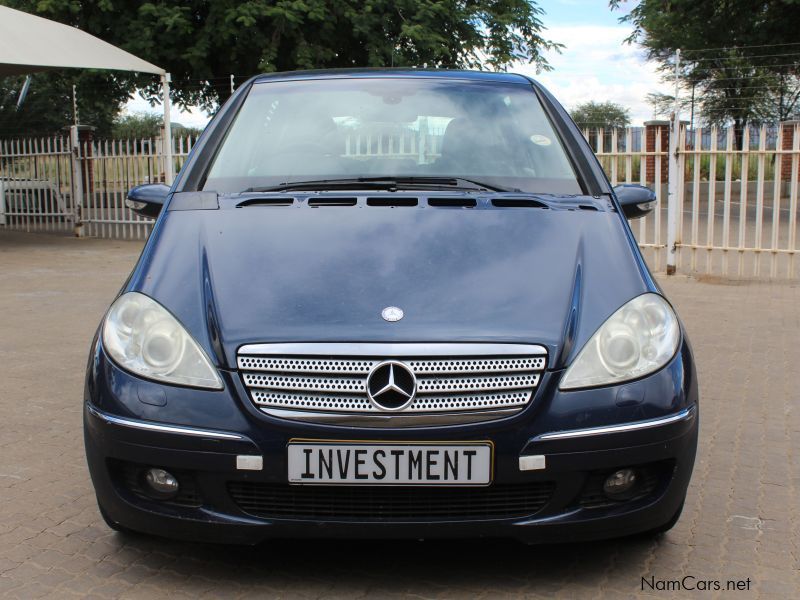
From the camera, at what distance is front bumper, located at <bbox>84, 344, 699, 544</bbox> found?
105 inches

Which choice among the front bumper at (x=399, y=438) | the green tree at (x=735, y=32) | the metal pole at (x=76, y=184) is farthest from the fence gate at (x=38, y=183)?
the front bumper at (x=399, y=438)

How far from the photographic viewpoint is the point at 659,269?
12086 mm

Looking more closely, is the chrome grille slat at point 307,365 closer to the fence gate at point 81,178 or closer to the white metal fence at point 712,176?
the white metal fence at point 712,176

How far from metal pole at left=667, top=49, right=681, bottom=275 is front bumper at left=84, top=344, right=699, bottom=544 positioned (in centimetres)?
881

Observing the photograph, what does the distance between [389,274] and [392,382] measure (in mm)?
429

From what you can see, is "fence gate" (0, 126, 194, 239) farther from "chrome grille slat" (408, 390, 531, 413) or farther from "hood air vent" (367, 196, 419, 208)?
"chrome grille slat" (408, 390, 531, 413)

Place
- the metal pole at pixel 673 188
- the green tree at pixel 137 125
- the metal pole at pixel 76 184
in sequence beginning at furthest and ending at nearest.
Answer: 1. the green tree at pixel 137 125
2. the metal pole at pixel 76 184
3. the metal pole at pixel 673 188

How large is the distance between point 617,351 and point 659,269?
379 inches

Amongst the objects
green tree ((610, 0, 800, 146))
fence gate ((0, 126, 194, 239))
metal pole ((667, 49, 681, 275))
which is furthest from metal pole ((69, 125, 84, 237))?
green tree ((610, 0, 800, 146))

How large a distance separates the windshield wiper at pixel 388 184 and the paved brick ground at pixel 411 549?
4.10 feet

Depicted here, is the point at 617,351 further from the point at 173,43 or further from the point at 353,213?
the point at 173,43

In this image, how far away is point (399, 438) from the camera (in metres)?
2.64

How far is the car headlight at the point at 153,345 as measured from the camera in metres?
Answer: 2.76

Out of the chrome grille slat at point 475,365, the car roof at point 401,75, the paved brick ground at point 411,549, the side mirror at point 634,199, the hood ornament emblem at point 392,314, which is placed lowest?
the paved brick ground at point 411,549
